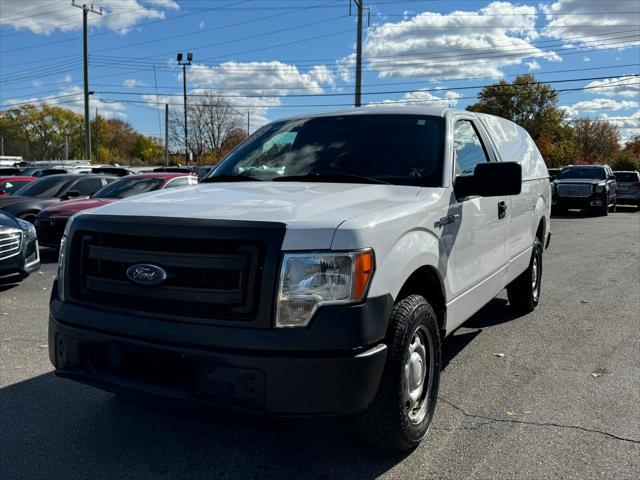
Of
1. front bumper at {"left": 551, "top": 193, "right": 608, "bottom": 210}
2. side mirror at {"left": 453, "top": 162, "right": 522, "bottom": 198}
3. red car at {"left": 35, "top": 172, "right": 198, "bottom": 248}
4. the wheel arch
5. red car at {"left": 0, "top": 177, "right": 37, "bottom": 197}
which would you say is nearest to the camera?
the wheel arch

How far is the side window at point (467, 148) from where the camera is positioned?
4.07m

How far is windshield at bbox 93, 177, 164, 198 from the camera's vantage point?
1106 cm

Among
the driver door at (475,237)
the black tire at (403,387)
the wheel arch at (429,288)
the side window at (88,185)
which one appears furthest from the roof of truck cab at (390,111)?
the side window at (88,185)

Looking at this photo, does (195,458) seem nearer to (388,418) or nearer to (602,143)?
(388,418)

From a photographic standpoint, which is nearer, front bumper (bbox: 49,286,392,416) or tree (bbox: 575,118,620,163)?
front bumper (bbox: 49,286,392,416)

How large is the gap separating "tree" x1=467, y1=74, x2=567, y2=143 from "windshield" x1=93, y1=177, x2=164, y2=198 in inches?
2424

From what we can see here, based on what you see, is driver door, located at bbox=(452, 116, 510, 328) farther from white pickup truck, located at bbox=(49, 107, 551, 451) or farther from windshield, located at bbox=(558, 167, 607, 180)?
windshield, located at bbox=(558, 167, 607, 180)

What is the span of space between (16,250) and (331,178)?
5.28 meters

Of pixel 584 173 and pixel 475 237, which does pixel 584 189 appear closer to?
Result: pixel 584 173

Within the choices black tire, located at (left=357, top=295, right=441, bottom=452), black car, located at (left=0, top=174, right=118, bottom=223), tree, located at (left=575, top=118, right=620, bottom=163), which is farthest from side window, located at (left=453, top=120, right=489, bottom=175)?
tree, located at (left=575, top=118, right=620, bottom=163)

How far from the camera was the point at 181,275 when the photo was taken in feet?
8.98

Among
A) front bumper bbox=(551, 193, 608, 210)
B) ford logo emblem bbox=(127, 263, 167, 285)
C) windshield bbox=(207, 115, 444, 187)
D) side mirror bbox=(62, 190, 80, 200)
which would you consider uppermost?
windshield bbox=(207, 115, 444, 187)

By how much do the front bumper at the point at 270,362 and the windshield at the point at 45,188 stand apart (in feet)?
37.2

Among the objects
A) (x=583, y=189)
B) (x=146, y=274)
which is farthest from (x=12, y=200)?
(x=583, y=189)
